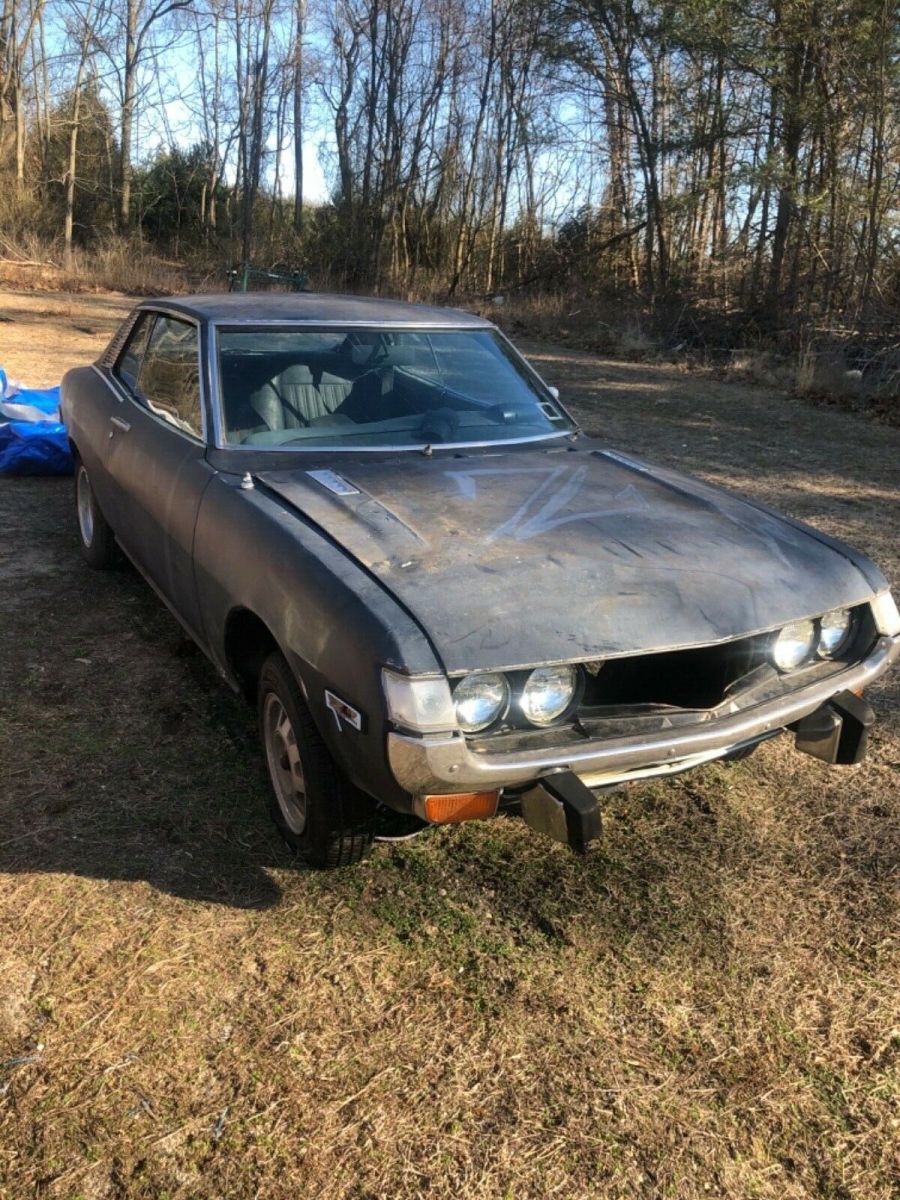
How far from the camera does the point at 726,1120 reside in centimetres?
205

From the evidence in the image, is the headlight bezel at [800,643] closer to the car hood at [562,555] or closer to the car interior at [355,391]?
the car hood at [562,555]

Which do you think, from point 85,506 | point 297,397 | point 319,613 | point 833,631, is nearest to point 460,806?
point 319,613

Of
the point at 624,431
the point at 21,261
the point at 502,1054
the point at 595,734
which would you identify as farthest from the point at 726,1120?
the point at 21,261

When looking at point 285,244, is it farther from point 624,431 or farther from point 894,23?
point 624,431

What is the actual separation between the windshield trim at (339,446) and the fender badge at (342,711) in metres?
1.31

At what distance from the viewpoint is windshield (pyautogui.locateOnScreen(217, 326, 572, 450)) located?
3551 millimetres

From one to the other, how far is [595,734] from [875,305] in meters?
12.8

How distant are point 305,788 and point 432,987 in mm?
619

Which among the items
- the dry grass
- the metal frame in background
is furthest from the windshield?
the dry grass

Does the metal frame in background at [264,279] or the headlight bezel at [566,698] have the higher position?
the metal frame in background at [264,279]

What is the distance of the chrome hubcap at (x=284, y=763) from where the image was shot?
2762 mm

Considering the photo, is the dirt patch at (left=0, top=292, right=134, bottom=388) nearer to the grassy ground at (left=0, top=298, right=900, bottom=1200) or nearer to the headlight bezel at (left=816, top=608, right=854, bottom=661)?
the grassy ground at (left=0, top=298, right=900, bottom=1200)

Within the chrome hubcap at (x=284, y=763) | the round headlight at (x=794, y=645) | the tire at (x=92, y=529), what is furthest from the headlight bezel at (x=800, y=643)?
the tire at (x=92, y=529)

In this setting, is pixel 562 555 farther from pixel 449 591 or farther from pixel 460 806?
pixel 460 806
